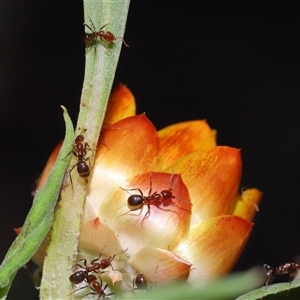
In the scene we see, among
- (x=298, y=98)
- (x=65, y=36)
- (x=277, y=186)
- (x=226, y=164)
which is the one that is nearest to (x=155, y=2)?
(x=65, y=36)

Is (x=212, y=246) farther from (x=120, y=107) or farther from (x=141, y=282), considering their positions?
(x=120, y=107)

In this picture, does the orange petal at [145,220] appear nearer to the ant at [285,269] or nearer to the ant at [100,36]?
the ant at [100,36]

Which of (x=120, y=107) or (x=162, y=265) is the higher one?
(x=120, y=107)

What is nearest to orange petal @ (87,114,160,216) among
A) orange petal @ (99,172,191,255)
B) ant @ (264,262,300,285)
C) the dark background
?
orange petal @ (99,172,191,255)

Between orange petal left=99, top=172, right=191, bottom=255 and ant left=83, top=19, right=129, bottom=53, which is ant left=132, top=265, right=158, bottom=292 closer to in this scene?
orange petal left=99, top=172, right=191, bottom=255

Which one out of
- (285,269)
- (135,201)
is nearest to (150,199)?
(135,201)

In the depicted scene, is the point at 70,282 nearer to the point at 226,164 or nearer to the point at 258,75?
the point at 226,164
